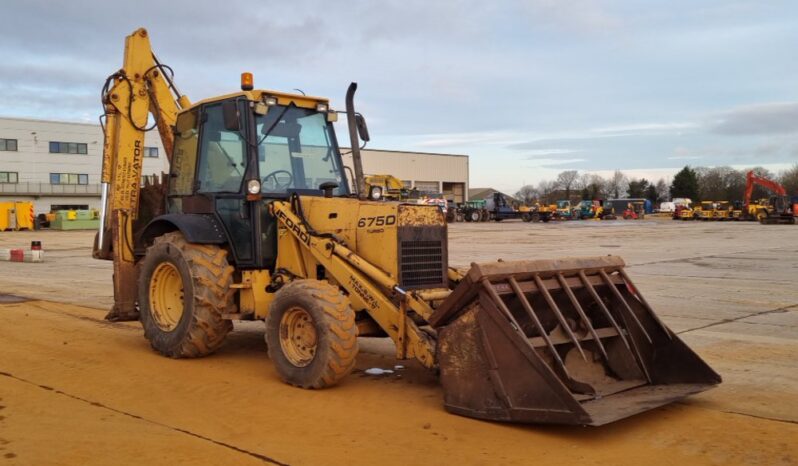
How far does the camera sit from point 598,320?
5949 millimetres

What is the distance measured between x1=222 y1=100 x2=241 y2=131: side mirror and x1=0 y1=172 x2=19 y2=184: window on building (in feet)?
202

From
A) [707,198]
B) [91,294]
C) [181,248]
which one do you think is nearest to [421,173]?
[707,198]

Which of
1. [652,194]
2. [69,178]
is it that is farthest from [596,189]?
[69,178]

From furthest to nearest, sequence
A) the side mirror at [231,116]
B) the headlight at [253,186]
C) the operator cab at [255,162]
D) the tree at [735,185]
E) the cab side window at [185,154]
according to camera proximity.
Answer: the tree at [735,185] → the cab side window at [185,154] → the operator cab at [255,162] → the headlight at [253,186] → the side mirror at [231,116]

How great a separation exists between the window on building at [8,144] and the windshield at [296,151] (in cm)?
6210

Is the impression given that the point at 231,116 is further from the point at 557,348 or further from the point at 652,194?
the point at 652,194

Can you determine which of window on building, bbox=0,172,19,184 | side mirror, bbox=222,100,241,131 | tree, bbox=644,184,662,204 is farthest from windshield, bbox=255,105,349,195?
tree, bbox=644,184,662,204

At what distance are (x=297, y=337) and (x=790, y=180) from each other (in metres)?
95.7

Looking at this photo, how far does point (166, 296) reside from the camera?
305 inches

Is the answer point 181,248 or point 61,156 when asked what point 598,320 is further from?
point 61,156

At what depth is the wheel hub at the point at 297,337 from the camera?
6160 millimetres

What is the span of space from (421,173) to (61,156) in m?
40.7

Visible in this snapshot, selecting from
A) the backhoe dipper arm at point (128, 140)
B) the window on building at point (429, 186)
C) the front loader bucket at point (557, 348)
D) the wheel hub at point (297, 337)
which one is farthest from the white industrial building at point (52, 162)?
the front loader bucket at point (557, 348)

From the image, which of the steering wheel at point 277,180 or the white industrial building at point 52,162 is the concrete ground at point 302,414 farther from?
the white industrial building at point 52,162
